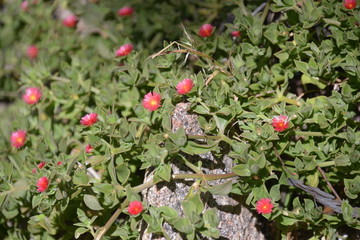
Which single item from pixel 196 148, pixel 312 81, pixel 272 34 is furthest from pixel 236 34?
pixel 196 148

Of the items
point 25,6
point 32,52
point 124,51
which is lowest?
point 32,52

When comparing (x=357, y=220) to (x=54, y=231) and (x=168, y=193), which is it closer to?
(x=168, y=193)

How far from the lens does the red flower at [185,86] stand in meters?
1.39

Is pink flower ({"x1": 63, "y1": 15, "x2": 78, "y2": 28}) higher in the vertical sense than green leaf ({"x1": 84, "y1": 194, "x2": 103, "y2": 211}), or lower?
lower

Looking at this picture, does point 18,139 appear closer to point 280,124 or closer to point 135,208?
point 135,208

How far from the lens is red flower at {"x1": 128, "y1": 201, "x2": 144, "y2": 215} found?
1.29 m

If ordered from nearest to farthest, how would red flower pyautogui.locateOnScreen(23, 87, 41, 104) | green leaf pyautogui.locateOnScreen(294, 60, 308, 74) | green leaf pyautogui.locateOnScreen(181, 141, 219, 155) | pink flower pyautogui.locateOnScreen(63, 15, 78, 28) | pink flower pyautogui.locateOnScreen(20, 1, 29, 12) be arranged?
green leaf pyautogui.locateOnScreen(181, 141, 219, 155) → green leaf pyautogui.locateOnScreen(294, 60, 308, 74) → red flower pyautogui.locateOnScreen(23, 87, 41, 104) → pink flower pyautogui.locateOnScreen(63, 15, 78, 28) → pink flower pyautogui.locateOnScreen(20, 1, 29, 12)

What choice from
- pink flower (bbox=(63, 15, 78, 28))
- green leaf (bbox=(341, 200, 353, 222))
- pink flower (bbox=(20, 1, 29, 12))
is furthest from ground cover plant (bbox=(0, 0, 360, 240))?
pink flower (bbox=(20, 1, 29, 12))

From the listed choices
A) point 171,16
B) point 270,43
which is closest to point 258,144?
point 270,43

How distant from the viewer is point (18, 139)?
1.70 metres

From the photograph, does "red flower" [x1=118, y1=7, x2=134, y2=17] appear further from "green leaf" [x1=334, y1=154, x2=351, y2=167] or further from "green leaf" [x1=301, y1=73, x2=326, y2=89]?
"green leaf" [x1=334, y1=154, x2=351, y2=167]

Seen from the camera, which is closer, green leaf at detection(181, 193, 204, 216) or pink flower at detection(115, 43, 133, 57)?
green leaf at detection(181, 193, 204, 216)

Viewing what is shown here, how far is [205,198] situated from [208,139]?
17 cm

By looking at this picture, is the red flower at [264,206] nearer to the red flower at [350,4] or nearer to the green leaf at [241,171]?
the green leaf at [241,171]
